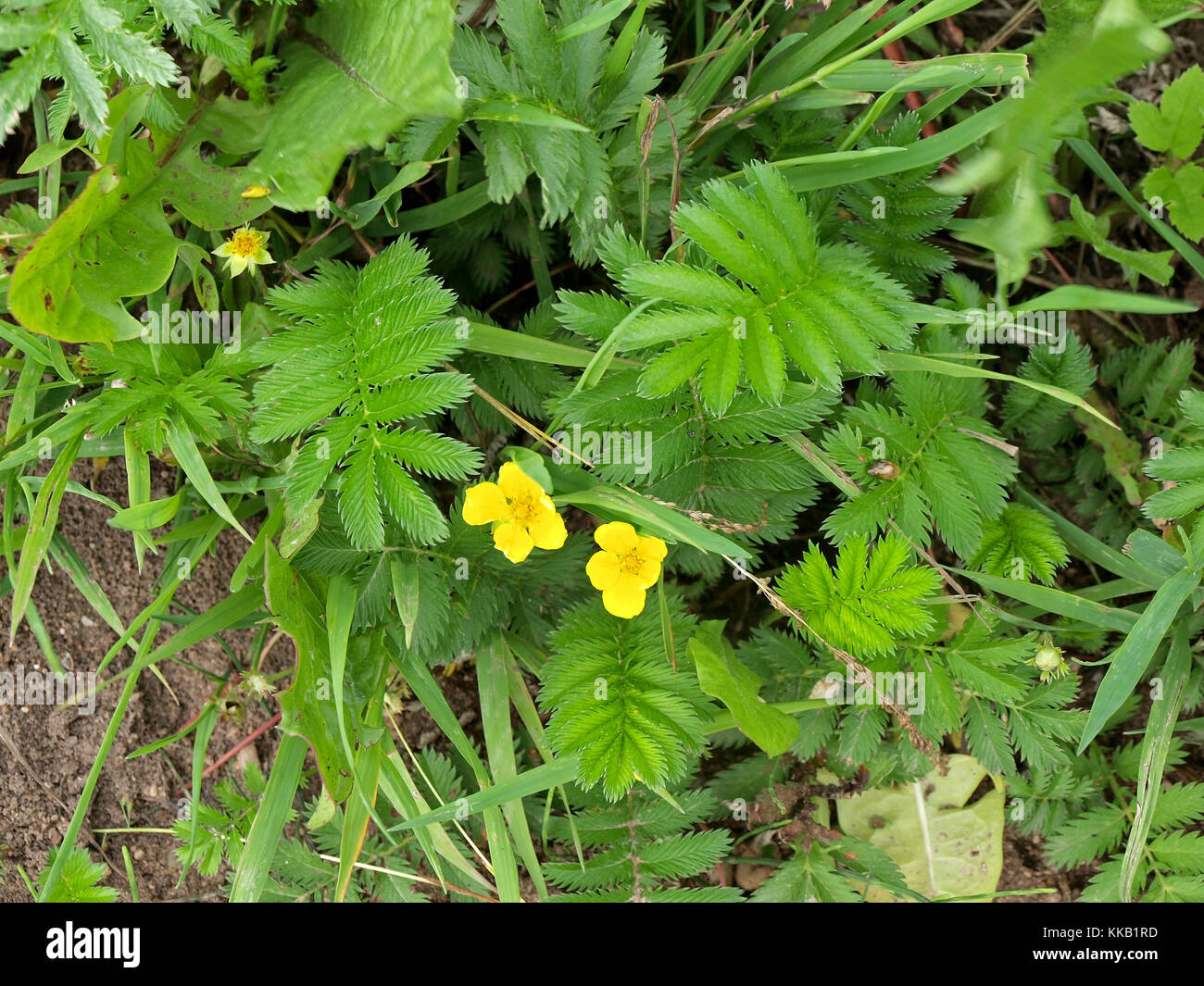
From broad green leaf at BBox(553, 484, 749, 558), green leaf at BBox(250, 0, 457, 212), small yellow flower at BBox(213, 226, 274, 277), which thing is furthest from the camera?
small yellow flower at BBox(213, 226, 274, 277)

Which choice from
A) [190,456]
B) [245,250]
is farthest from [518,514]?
[245,250]

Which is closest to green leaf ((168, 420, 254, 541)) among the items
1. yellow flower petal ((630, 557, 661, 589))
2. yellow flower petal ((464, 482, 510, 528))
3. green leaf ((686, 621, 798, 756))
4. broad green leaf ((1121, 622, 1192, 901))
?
yellow flower petal ((464, 482, 510, 528))

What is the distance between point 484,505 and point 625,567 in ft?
1.15

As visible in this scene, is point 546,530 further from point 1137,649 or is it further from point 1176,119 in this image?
point 1176,119

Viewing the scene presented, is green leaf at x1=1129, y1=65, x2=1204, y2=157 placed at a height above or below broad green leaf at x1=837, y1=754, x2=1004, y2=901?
above

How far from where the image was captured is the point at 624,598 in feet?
6.39

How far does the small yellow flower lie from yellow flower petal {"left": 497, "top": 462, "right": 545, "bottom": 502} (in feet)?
2.66

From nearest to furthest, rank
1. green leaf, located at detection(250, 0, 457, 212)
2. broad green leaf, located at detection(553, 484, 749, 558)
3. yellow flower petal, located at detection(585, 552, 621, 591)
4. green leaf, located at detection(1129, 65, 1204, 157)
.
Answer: green leaf, located at detection(250, 0, 457, 212), broad green leaf, located at detection(553, 484, 749, 558), yellow flower petal, located at detection(585, 552, 621, 591), green leaf, located at detection(1129, 65, 1204, 157)

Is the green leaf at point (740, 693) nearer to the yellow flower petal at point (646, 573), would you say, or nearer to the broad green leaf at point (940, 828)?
the yellow flower petal at point (646, 573)

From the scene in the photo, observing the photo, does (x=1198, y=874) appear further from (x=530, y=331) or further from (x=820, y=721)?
(x=530, y=331)

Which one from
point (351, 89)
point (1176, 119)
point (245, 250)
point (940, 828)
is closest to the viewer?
point (351, 89)

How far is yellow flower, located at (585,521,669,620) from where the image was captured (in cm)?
193

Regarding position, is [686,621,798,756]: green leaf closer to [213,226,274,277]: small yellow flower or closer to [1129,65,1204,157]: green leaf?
[213,226,274,277]: small yellow flower

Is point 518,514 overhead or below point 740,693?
overhead
